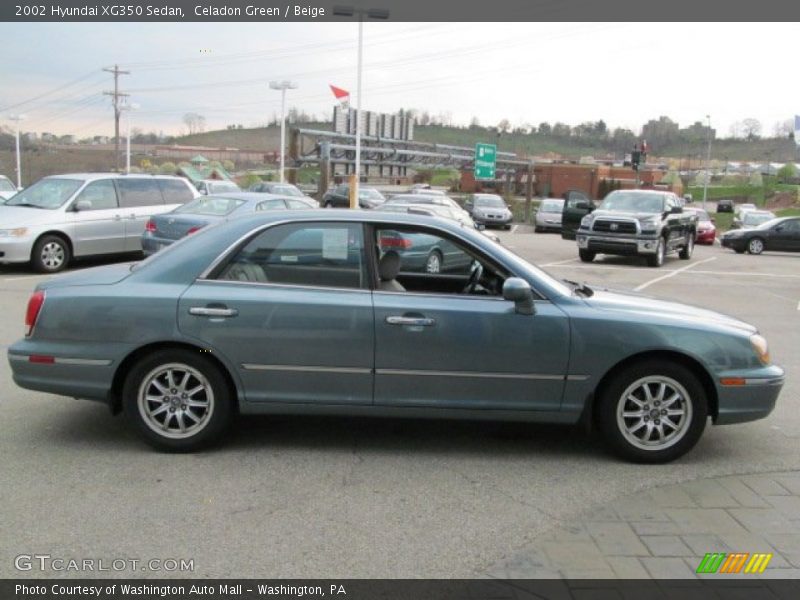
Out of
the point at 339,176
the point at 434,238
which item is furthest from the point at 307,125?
the point at 434,238

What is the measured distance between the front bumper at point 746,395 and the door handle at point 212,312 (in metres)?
3.03

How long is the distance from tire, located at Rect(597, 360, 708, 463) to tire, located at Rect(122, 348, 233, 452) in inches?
94.7

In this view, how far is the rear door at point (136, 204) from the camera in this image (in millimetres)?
14297

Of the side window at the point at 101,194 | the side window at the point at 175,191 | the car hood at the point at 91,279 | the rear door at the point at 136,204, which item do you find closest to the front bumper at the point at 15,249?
the side window at the point at 101,194

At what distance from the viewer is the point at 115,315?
460 cm

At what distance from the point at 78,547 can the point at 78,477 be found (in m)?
0.91

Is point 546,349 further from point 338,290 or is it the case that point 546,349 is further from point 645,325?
point 338,290

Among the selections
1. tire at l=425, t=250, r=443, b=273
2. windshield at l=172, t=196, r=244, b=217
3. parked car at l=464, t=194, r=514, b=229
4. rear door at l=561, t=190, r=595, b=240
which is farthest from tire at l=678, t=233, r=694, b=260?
tire at l=425, t=250, r=443, b=273

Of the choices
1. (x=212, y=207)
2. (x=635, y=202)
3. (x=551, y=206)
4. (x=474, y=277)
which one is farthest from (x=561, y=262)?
(x=551, y=206)

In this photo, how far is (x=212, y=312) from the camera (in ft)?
15.0

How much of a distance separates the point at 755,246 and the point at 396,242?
2516 centimetres

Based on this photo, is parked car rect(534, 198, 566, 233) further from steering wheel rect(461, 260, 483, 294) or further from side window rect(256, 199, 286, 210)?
steering wheel rect(461, 260, 483, 294)

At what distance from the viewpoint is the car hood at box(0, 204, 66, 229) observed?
12867mm

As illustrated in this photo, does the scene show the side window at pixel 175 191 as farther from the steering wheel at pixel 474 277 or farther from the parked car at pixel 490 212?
the parked car at pixel 490 212
